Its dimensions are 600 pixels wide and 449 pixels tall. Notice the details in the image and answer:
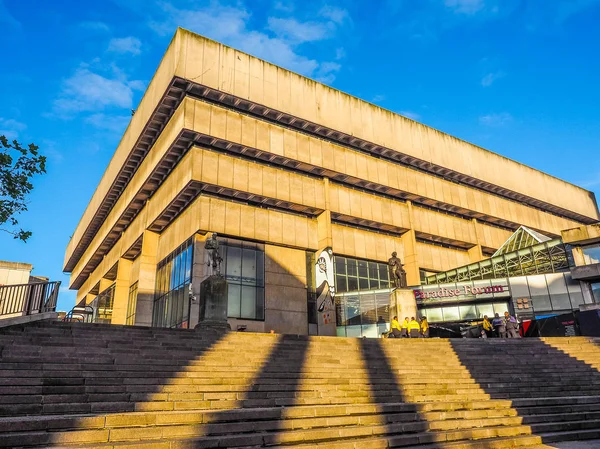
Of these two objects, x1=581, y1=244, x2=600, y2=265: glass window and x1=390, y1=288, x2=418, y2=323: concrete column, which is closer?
x1=390, y1=288, x2=418, y2=323: concrete column

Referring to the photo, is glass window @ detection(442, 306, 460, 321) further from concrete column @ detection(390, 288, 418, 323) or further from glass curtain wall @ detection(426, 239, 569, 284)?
concrete column @ detection(390, 288, 418, 323)

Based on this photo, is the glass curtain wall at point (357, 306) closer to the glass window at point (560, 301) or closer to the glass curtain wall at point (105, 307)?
the glass window at point (560, 301)

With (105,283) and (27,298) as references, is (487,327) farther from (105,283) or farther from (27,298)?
(105,283)

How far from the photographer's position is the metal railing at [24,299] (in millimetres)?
13803

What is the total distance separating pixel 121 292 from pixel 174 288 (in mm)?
12285

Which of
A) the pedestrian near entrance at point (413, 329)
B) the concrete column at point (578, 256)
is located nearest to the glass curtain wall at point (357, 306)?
the pedestrian near entrance at point (413, 329)

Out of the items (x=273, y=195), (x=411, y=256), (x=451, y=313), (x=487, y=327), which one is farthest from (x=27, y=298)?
(x=411, y=256)

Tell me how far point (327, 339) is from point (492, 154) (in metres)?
43.0

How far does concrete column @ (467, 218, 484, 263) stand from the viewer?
153ft

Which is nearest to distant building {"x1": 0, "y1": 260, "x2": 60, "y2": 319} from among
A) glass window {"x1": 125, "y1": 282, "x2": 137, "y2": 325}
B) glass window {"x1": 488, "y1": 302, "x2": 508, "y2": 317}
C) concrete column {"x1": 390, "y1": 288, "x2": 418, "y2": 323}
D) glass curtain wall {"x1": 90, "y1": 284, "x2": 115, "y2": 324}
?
concrete column {"x1": 390, "y1": 288, "x2": 418, "y2": 323}

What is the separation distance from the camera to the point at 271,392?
1027 cm

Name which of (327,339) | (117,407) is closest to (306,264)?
(327,339)

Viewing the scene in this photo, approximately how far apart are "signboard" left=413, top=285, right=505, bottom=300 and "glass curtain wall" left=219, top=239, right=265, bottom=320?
1280 cm

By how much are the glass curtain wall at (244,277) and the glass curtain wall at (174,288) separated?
9.09 ft
